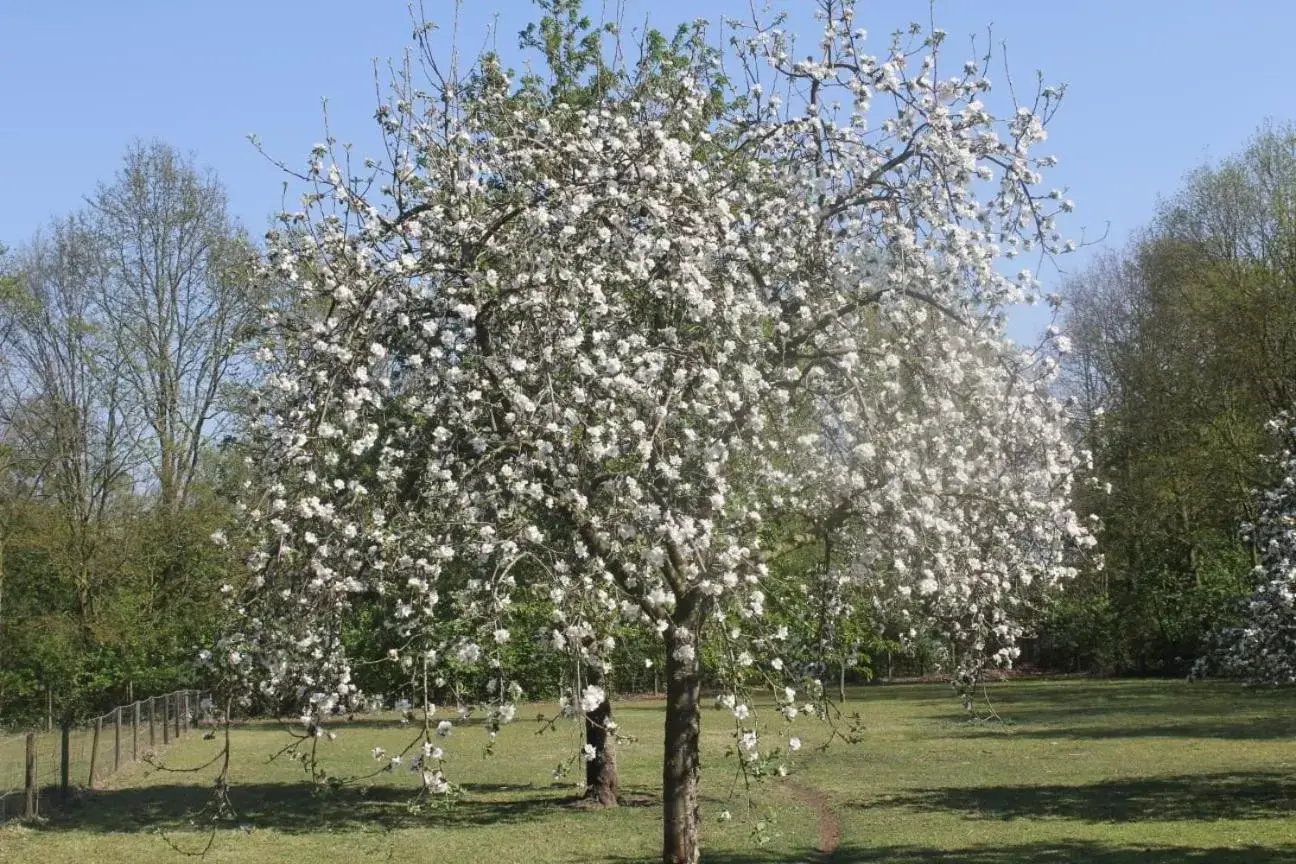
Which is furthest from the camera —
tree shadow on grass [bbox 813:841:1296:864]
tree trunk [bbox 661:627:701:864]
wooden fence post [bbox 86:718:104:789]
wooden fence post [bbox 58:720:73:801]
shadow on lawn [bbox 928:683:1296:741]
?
shadow on lawn [bbox 928:683:1296:741]

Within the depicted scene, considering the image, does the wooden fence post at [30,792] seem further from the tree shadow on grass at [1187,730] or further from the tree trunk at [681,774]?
the tree shadow on grass at [1187,730]

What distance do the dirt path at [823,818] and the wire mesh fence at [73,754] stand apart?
7034 mm

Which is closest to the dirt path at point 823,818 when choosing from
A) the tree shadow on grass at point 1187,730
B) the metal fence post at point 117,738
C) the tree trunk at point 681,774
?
the tree trunk at point 681,774

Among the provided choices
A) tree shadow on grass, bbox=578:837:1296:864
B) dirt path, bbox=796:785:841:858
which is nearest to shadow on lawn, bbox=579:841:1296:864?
tree shadow on grass, bbox=578:837:1296:864

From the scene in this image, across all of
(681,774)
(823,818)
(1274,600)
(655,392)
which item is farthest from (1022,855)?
(655,392)

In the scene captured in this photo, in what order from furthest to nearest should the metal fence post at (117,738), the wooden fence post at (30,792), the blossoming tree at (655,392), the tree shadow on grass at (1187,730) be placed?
the tree shadow on grass at (1187,730)
the metal fence post at (117,738)
the wooden fence post at (30,792)
the blossoming tree at (655,392)

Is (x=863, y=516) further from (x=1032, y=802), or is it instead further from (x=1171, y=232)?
(x=1171, y=232)

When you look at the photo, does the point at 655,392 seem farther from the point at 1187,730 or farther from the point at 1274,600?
the point at 1187,730

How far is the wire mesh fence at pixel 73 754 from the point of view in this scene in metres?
16.7

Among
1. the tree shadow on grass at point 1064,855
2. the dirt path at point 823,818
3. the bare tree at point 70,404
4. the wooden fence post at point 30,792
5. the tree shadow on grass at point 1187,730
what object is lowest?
the dirt path at point 823,818

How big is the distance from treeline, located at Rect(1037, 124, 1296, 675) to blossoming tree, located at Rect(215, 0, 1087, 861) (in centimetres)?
2463

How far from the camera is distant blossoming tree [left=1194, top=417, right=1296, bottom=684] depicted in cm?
1535

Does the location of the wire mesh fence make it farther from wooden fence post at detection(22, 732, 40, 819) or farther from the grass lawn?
the grass lawn

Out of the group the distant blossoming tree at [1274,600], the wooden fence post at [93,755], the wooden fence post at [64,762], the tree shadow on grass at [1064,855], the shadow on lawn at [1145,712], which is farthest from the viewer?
the shadow on lawn at [1145,712]
